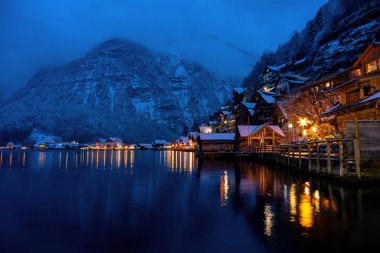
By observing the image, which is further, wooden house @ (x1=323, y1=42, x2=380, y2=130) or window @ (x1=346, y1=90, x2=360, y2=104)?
window @ (x1=346, y1=90, x2=360, y2=104)

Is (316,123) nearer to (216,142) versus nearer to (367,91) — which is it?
(367,91)

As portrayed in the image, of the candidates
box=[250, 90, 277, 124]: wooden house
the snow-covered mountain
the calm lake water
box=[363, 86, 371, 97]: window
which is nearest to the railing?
the calm lake water

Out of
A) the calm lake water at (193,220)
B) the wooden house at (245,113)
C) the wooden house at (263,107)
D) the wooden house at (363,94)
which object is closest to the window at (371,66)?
the wooden house at (363,94)

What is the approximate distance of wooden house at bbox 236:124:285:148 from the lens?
68.6 meters

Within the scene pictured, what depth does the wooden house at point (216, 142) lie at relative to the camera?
8131 cm

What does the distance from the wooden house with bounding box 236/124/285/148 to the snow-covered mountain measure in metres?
32.8

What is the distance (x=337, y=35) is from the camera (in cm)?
10269

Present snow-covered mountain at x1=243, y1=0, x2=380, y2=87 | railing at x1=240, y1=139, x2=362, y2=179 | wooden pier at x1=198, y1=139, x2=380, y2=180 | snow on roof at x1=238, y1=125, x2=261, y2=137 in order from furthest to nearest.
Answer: snow-covered mountain at x1=243, y1=0, x2=380, y2=87 < snow on roof at x1=238, y1=125, x2=261, y2=137 < railing at x1=240, y1=139, x2=362, y2=179 < wooden pier at x1=198, y1=139, x2=380, y2=180

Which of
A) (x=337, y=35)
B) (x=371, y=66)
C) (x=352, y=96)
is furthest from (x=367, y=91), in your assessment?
(x=337, y=35)

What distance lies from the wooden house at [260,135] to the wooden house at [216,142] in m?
5.10

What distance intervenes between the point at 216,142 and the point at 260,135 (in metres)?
15.7

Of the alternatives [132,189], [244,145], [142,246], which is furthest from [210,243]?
[244,145]

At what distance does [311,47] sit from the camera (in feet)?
394

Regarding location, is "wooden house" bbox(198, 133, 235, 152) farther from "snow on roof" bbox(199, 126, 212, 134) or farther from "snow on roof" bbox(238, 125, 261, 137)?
"snow on roof" bbox(199, 126, 212, 134)
